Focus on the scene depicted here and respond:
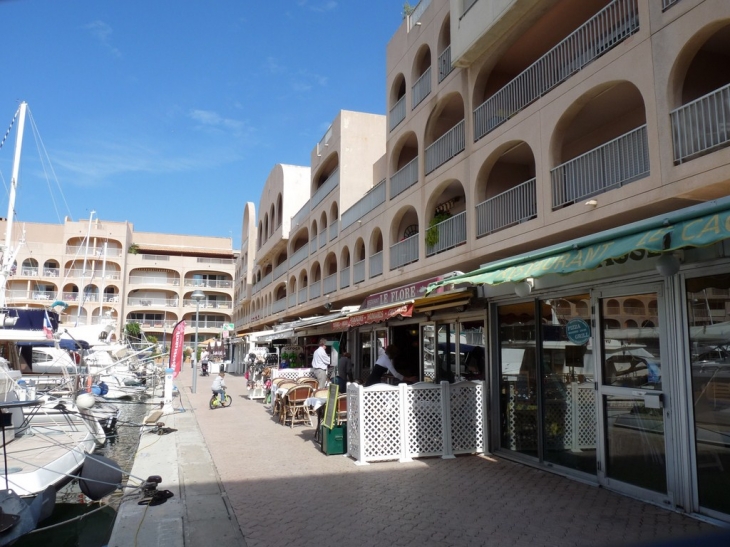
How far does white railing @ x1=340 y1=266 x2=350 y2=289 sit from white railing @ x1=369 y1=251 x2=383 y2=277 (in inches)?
112

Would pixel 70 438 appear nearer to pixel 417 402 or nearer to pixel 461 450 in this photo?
pixel 417 402

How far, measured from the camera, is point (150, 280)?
76375mm

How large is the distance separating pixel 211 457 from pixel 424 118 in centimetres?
1103

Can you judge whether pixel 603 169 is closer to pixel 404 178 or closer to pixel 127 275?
pixel 404 178

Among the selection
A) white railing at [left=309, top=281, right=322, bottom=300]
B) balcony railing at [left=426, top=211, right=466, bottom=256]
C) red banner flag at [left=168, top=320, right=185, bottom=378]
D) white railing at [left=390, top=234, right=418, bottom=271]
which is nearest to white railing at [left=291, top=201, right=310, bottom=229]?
white railing at [left=309, top=281, right=322, bottom=300]

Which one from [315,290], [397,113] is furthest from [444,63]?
[315,290]

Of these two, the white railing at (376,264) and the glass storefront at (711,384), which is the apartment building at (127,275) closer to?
the white railing at (376,264)

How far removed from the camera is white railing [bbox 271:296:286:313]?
36.1 meters

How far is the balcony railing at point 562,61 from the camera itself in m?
9.83

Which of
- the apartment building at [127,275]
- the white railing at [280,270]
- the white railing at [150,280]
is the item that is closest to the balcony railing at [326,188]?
the white railing at [280,270]

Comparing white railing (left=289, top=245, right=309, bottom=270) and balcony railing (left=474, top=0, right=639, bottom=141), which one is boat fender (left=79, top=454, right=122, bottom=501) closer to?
balcony railing (left=474, top=0, right=639, bottom=141)

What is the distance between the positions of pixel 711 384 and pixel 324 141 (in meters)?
24.7

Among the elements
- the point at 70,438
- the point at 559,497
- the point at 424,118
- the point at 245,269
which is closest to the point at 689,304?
the point at 559,497

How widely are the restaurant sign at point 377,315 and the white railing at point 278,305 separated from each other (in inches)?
837
